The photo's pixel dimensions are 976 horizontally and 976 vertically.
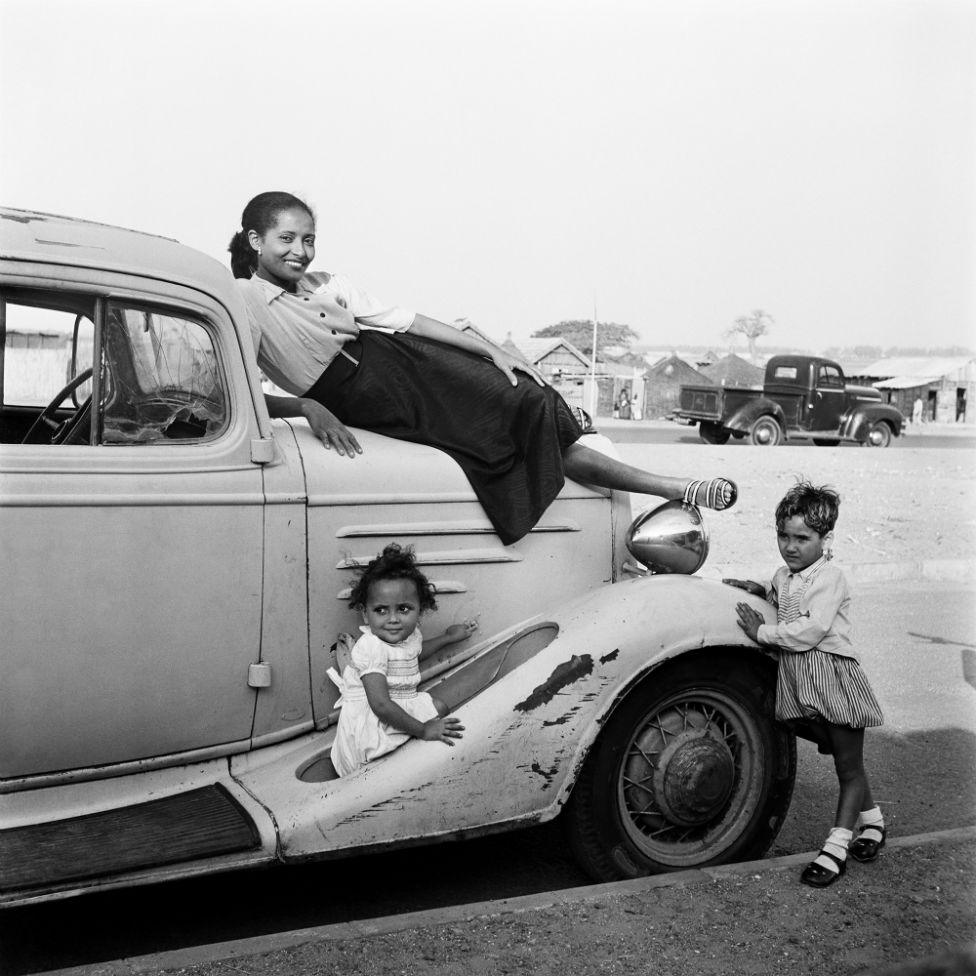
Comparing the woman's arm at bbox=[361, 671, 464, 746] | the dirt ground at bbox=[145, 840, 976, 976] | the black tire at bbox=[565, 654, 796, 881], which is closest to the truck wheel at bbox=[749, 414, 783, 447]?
the black tire at bbox=[565, 654, 796, 881]

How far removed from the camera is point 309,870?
3.45 metres

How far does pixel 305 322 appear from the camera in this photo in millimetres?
3367

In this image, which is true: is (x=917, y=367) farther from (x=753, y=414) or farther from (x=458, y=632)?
(x=458, y=632)

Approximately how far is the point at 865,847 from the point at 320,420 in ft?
6.87

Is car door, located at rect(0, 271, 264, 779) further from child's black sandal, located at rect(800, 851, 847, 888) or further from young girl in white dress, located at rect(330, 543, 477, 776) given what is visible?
child's black sandal, located at rect(800, 851, 847, 888)

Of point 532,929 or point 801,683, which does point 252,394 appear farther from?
Answer: point 801,683

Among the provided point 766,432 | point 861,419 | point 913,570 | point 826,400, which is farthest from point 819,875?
point 861,419

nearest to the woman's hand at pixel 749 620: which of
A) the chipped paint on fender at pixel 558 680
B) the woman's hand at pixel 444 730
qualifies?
the chipped paint on fender at pixel 558 680

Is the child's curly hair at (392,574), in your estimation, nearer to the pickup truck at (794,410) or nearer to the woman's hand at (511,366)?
the woman's hand at (511,366)

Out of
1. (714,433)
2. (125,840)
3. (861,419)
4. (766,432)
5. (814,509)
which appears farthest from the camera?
(714,433)

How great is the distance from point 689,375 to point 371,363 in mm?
51030

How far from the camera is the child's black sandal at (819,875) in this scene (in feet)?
9.98

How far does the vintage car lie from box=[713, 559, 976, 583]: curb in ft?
18.5

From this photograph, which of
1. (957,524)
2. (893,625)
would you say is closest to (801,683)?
(893,625)
